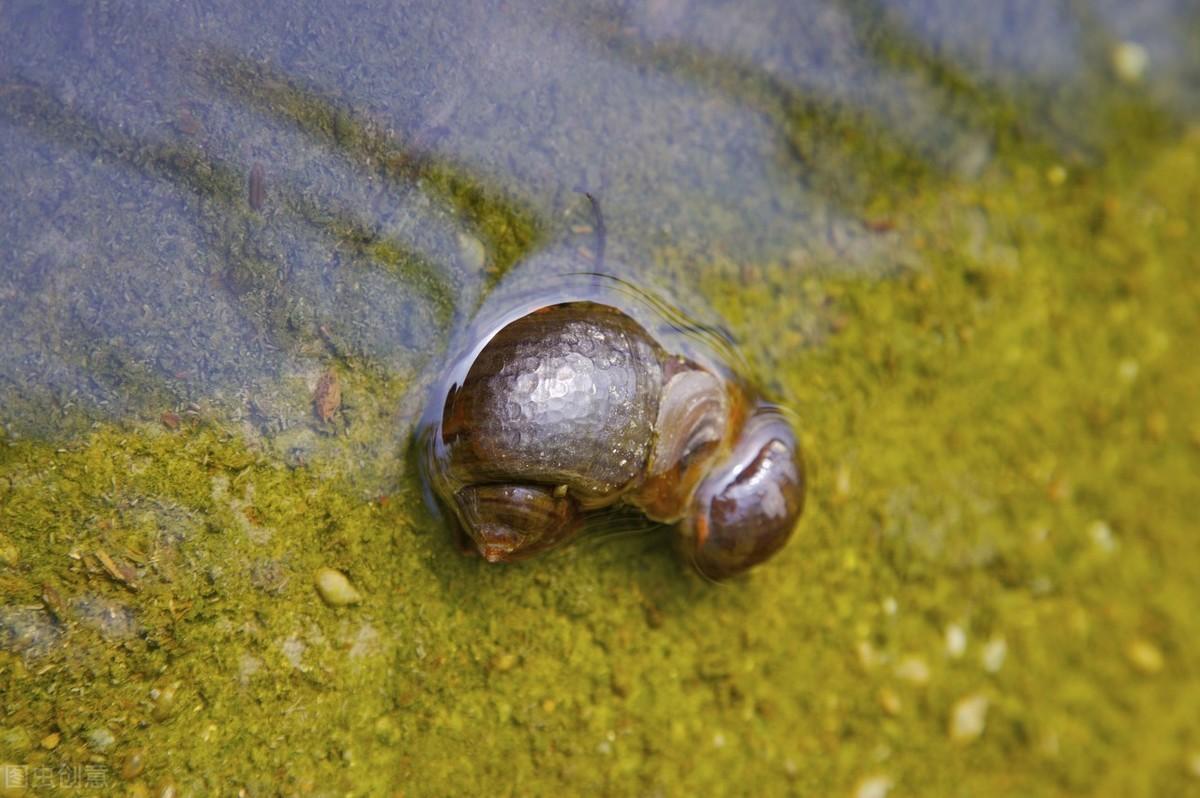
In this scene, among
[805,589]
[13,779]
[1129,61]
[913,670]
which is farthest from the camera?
[1129,61]

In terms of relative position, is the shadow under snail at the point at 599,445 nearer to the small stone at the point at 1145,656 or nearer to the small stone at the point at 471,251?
the small stone at the point at 471,251

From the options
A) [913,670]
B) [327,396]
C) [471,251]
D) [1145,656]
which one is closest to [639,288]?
[471,251]

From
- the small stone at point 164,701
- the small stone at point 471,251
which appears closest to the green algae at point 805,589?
the small stone at point 164,701

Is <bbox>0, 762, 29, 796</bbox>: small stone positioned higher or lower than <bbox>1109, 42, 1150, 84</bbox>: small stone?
lower

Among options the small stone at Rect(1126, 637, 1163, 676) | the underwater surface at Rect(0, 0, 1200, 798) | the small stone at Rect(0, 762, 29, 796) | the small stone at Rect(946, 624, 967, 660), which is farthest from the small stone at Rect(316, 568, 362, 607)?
the small stone at Rect(1126, 637, 1163, 676)

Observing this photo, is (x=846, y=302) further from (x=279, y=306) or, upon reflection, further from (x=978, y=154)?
(x=279, y=306)

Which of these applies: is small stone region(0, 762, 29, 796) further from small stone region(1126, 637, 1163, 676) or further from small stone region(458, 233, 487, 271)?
small stone region(1126, 637, 1163, 676)

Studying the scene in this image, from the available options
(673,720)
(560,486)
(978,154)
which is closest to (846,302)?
(978,154)

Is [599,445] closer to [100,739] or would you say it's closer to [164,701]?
[164,701]
